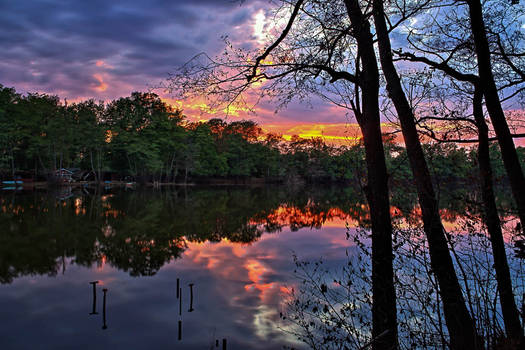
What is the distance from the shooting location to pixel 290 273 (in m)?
13.3

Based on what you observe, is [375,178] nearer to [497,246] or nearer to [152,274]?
[497,246]

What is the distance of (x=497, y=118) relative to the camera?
14.4 ft

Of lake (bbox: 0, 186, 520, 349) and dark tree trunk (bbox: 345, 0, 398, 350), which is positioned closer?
dark tree trunk (bbox: 345, 0, 398, 350)

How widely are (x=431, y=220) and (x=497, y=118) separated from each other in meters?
1.49

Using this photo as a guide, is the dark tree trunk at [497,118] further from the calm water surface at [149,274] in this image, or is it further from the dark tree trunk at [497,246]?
the calm water surface at [149,274]

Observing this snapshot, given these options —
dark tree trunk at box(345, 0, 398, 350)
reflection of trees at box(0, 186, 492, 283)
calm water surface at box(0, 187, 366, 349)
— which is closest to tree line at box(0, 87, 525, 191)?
reflection of trees at box(0, 186, 492, 283)

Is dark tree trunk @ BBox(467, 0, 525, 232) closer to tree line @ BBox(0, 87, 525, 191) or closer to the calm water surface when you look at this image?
the calm water surface

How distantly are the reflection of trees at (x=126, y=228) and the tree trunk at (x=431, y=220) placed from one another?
52 centimetres

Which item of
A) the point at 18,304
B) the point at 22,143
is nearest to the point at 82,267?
the point at 18,304

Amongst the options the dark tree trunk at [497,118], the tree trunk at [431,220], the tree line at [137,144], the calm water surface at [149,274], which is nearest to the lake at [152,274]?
the calm water surface at [149,274]

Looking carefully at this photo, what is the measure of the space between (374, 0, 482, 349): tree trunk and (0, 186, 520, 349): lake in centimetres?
41

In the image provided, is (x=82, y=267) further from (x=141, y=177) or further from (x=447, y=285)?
(x=141, y=177)

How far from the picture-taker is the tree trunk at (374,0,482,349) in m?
4.75

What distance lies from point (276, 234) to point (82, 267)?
10.8 metres
